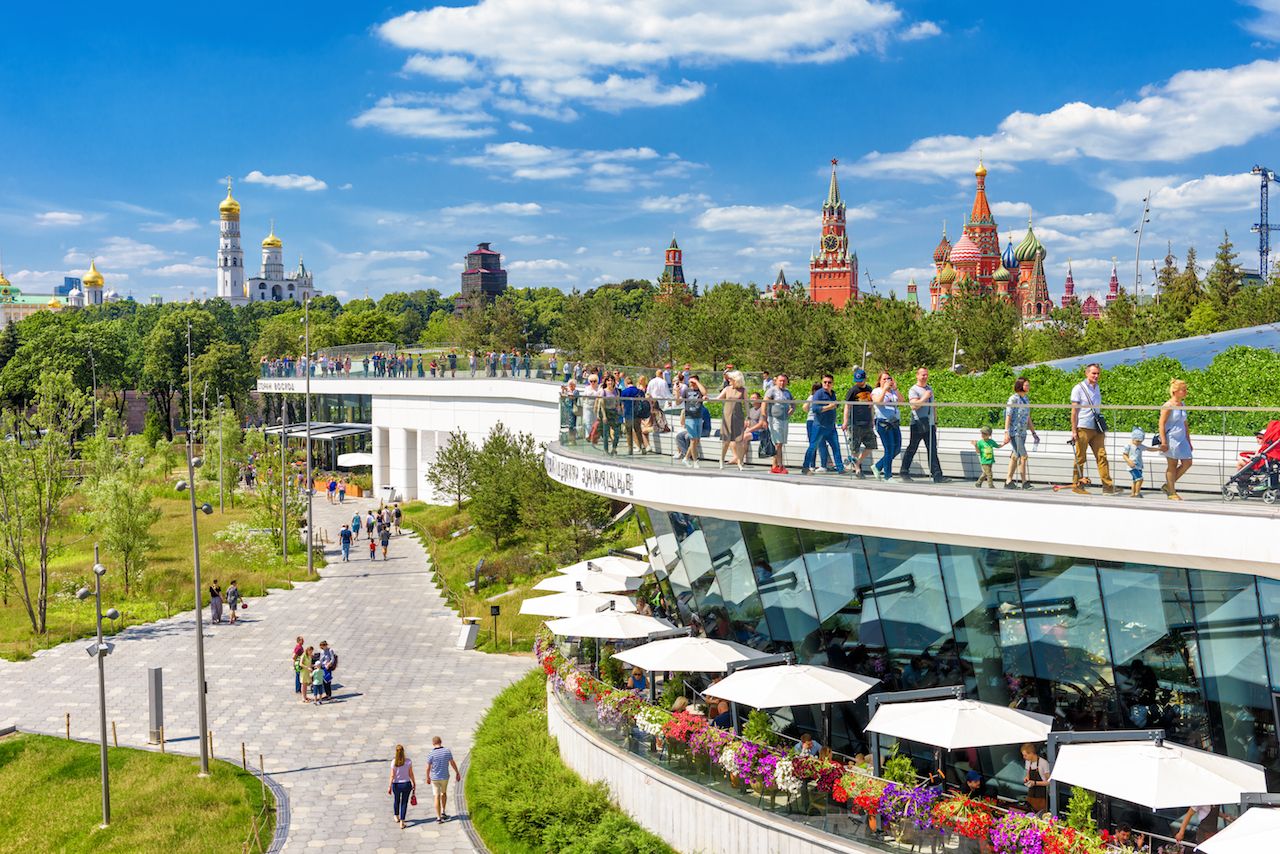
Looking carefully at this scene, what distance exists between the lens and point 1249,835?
12102 mm

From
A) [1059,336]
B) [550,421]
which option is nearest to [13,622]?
[550,421]

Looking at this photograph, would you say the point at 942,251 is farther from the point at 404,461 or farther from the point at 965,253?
the point at 404,461

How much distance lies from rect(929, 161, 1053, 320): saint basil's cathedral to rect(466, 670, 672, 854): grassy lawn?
464 feet

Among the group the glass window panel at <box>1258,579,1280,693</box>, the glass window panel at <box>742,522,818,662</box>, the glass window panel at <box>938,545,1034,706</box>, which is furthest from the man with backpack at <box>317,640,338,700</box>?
the glass window panel at <box>1258,579,1280,693</box>

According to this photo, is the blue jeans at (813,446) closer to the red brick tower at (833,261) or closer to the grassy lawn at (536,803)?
the grassy lawn at (536,803)

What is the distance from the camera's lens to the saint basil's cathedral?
16712cm

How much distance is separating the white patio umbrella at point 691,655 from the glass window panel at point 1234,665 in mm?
7500

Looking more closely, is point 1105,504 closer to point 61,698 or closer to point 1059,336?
point 61,698

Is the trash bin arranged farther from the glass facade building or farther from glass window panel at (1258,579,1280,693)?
glass window panel at (1258,579,1280,693)

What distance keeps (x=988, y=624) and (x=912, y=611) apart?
1332mm

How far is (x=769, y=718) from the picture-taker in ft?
62.7

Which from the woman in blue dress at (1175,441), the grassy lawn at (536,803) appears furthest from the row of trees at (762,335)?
the woman in blue dress at (1175,441)

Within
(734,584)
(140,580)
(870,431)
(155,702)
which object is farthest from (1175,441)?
(140,580)

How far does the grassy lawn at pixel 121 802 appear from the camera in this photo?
20.6 m
